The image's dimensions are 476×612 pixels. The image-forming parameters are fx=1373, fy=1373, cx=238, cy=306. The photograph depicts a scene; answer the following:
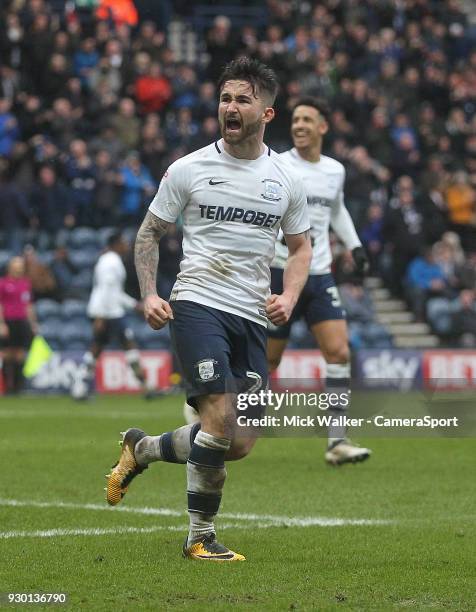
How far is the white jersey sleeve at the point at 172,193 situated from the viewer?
7.02 m

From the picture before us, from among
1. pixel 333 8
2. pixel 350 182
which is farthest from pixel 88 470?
pixel 333 8

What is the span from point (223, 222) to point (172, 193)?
0.98ft

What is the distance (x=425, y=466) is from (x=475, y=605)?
603cm

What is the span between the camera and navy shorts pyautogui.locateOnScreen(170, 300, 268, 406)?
6.78m

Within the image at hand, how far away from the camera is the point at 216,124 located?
24.2 meters

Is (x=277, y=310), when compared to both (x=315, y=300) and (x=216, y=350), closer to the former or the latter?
(x=216, y=350)

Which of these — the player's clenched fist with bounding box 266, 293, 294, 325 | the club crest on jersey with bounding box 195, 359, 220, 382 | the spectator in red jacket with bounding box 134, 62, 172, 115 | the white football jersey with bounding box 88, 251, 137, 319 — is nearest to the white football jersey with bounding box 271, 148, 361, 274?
the player's clenched fist with bounding box 266, 293, 294, 325

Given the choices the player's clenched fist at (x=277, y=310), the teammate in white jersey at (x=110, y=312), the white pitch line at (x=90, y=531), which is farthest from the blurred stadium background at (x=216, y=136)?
the player's clenched fist at (x=277, y=310)

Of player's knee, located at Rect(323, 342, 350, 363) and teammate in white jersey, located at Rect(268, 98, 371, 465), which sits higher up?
teammate in white jersey, located at Rect(268, 98, 371, 465)

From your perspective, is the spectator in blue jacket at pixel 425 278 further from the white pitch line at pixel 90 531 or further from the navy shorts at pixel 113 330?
the white pitch line at pixel 90 531

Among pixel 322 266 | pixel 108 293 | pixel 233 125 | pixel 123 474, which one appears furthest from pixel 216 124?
pixel 233 125

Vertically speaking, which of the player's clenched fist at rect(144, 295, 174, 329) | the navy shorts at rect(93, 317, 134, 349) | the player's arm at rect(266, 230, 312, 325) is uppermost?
the player's arm at rect(266, 230, 312, 325)

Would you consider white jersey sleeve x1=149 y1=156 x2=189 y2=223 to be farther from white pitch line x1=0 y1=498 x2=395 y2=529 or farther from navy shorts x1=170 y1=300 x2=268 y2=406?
white pitch line x1=0 y1=498 x2=395 y2=529

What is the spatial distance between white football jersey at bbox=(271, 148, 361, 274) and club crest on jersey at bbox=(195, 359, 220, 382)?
15.8 feet
